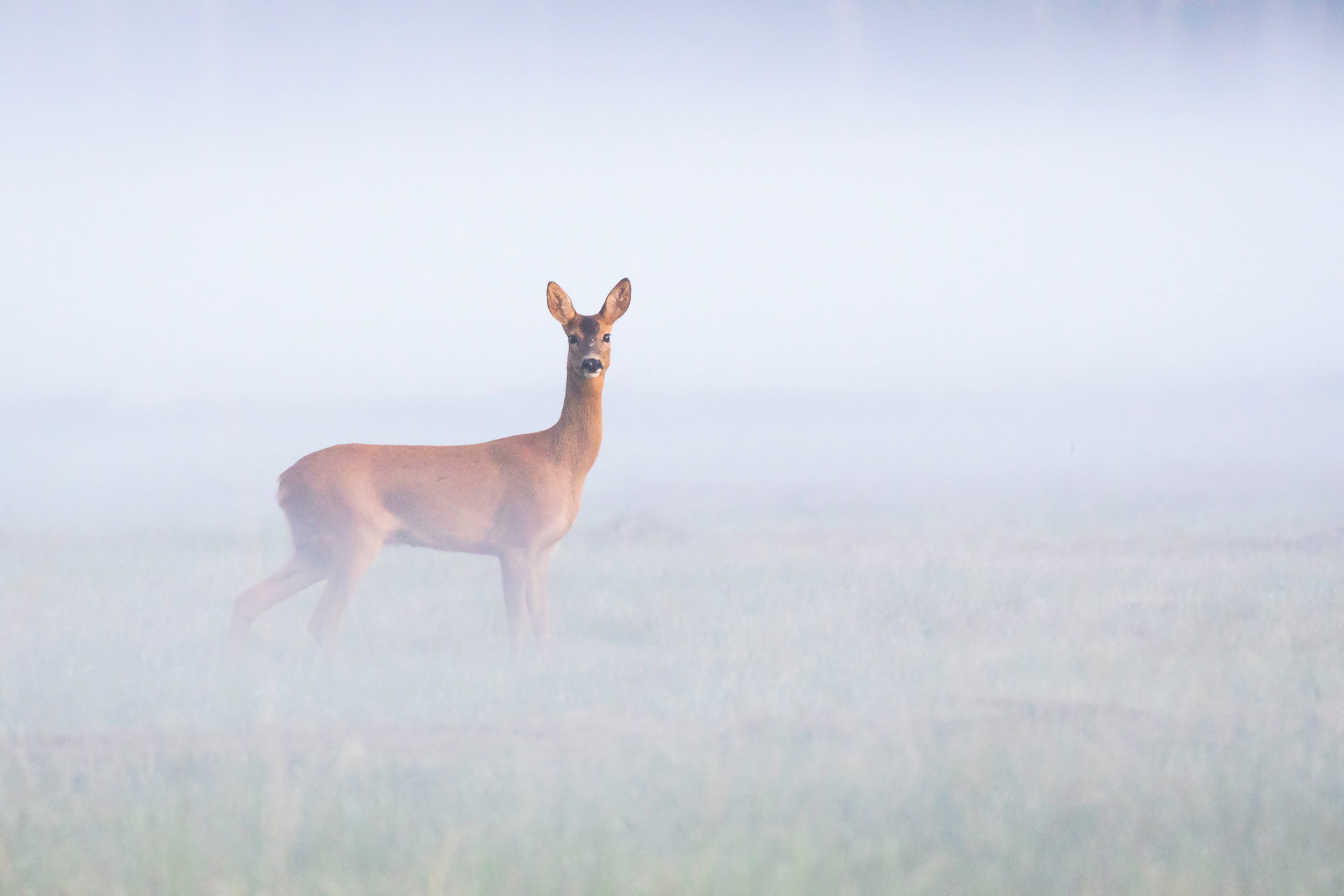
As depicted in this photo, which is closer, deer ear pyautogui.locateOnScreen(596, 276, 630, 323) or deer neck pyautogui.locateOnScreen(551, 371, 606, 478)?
deer ear pyautogui.locateOnScreen(596, 276, 630, 323)

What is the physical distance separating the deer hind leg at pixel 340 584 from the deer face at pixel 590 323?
1582 millimetres

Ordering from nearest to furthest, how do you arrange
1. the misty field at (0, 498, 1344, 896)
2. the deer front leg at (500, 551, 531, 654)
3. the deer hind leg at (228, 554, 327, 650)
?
1. the misty field at (0, 498, 1344, 896)
2. the deer front leg at (500, 551, 531, 654)
3. the deer hind leg at (228, 554, 327, 650)

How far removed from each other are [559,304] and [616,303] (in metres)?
0.32

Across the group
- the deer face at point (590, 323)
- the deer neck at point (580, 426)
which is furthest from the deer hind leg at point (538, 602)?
the deer face at point (590, 323)

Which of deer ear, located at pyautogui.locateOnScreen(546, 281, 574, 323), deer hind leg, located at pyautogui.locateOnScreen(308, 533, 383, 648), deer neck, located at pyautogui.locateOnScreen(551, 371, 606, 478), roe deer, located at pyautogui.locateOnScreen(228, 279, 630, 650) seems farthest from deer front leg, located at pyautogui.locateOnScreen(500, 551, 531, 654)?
deer ear, located at pyautogui.locateOnScreen(546, 281, 574, 323)

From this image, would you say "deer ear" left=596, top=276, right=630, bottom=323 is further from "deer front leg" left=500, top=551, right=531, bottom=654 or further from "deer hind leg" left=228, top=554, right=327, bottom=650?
"deer hind leg" left=228, top=554, right=327, bottom=650

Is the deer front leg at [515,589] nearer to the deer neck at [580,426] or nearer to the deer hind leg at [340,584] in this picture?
the deer neck at [580,426]

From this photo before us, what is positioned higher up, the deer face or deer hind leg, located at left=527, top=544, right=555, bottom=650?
the deer face

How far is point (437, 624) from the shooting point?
7.74 metres

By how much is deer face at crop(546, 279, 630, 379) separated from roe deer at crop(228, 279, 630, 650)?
0.05 metres

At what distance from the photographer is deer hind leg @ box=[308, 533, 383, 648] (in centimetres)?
699

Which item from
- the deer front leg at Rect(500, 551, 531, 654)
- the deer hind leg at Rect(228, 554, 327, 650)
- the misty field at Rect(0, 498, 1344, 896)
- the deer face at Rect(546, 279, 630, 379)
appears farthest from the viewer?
the deer hind leg at Rect(228, 554, 327, 650)

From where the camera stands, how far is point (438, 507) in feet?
23.5

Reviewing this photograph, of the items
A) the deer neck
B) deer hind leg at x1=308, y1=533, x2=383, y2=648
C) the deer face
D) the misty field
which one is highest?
the deer face
